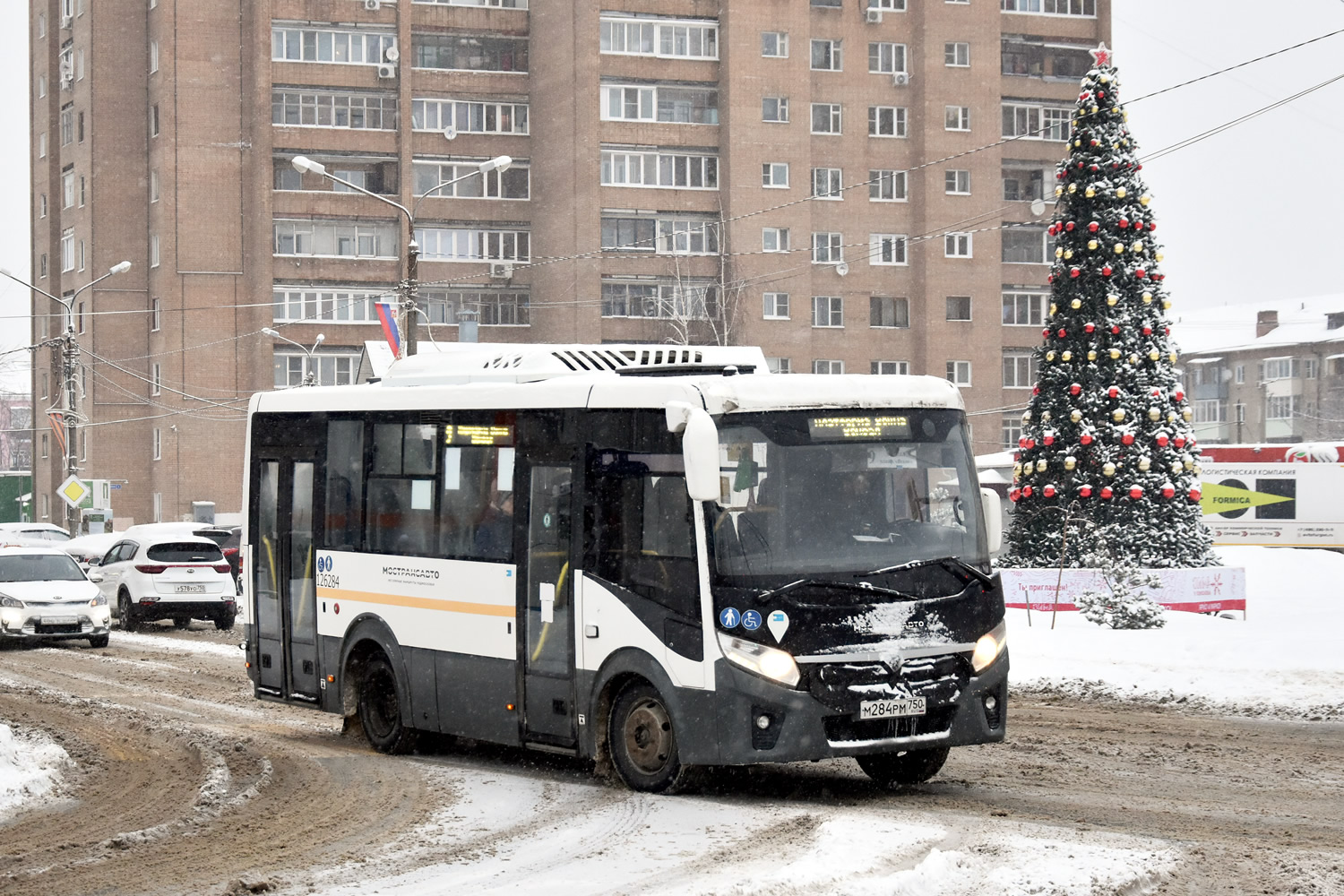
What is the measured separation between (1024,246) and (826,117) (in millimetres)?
11194

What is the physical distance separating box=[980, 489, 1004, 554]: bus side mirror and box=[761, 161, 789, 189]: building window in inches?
2452

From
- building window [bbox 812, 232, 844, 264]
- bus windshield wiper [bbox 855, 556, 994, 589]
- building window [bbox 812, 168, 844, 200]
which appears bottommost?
bus windshield wiper [bbox 855, 556, 994, 589]

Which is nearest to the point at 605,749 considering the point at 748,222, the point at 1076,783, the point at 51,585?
the point at 1076,783

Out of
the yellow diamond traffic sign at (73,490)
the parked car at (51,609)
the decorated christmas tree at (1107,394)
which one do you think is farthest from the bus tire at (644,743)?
the yellow diamond traffic sign at (73,490)

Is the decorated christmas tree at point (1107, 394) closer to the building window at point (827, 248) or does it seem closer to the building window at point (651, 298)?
the building window at point (651, 298)

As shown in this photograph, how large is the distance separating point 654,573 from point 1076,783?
10.1 feet

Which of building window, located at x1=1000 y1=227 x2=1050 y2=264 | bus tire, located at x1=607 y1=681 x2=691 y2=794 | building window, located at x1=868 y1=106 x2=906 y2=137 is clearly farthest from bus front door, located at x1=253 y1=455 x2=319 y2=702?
building window, located at x1=1000 y1=227 x2=1050 y2=264

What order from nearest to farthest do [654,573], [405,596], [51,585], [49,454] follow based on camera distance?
[654,573] → [405,596] → [51,585] → [49,454]

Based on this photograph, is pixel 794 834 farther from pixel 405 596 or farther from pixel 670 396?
pixel 405 596

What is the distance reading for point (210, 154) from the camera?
71938 mm

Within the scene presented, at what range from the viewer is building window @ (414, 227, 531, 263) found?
74.0 m

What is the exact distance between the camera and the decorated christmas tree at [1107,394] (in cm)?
2594

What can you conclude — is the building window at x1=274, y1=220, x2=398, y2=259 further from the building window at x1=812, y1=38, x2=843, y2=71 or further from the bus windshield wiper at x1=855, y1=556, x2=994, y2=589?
the bus windshield wiper at x1=855, y1=556, x2=994, y2=589

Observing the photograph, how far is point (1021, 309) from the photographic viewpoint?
78.1m
